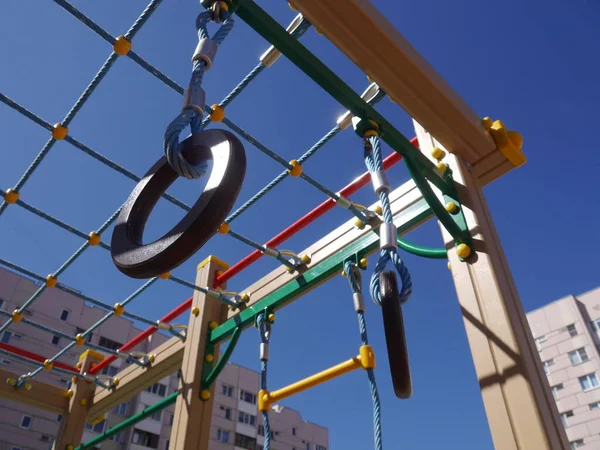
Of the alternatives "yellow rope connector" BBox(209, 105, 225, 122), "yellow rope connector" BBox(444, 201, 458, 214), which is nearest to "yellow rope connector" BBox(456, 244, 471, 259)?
"yellow rope connector" BBox(444, 201, 458, 214)

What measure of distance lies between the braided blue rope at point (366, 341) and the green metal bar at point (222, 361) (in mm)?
1046

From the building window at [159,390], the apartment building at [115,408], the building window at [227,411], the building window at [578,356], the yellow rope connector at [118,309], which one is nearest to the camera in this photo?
the yellow rope connector at [118,309]

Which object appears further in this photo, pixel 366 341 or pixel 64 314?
pixel 64 314

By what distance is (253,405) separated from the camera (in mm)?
31781

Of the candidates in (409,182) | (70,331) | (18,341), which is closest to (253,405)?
(70,331)

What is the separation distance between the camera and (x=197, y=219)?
1205 mm

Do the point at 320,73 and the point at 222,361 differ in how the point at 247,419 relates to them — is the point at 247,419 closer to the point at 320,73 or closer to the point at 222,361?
the point at 222,361

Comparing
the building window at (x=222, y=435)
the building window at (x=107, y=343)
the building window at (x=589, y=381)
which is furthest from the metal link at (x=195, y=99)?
the building window at (x=589, y=381)

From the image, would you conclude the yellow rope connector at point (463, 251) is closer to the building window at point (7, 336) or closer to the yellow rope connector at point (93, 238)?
the yellow rope connector at point (93, 238)

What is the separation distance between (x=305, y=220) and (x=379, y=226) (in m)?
0.79

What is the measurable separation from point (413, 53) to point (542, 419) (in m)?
1.63

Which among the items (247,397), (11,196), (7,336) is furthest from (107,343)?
(11,196)

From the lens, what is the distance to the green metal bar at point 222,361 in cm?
339

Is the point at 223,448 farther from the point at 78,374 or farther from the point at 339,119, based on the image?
the point at 339,119
